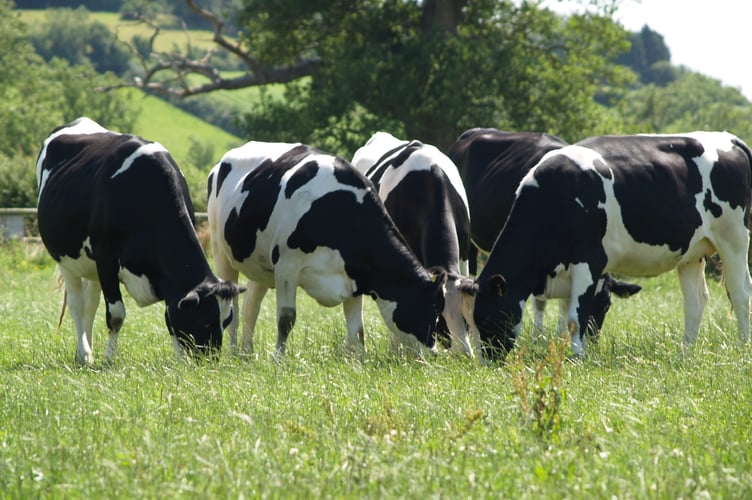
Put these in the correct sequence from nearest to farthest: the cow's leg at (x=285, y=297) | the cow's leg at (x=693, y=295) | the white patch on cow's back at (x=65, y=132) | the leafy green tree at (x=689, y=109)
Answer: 1. the cow's leg at (x=285, y=297)
2. the cow's leg at (x=693, y=295)
3. the white patch on cow's back at (x=65, y=132)
4. the leafy green tree at (x=689, y=109)

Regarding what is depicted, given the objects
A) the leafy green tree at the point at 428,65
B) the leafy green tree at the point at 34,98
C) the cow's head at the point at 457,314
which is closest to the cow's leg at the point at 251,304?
the cow's head at the point at 457,314

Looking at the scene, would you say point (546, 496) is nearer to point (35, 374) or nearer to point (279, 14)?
point (35, 374)

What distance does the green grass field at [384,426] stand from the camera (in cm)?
492

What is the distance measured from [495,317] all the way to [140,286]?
10.6 ft

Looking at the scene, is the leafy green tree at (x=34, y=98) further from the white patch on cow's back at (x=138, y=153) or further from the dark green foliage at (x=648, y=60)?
the dark green foliage at (x=648, y=60)

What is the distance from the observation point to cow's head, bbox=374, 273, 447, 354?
31.3 feet

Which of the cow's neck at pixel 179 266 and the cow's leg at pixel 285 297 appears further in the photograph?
the cow's leg at pixel 285 297

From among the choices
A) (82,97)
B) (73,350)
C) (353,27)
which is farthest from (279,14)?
(82,97)

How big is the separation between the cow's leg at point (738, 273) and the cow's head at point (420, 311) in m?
2.91

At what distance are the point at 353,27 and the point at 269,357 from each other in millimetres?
22603

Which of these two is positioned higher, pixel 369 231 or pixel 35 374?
pixel 369 231

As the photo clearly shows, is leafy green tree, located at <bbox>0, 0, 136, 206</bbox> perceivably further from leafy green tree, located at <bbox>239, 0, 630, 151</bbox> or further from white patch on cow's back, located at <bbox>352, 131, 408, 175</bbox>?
white patch on cow's back, located at <bbox>352, 131, 408, 175</bbox>

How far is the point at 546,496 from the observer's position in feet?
15.5

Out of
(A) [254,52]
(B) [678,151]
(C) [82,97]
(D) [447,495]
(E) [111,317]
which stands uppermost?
(B) [678,151]
